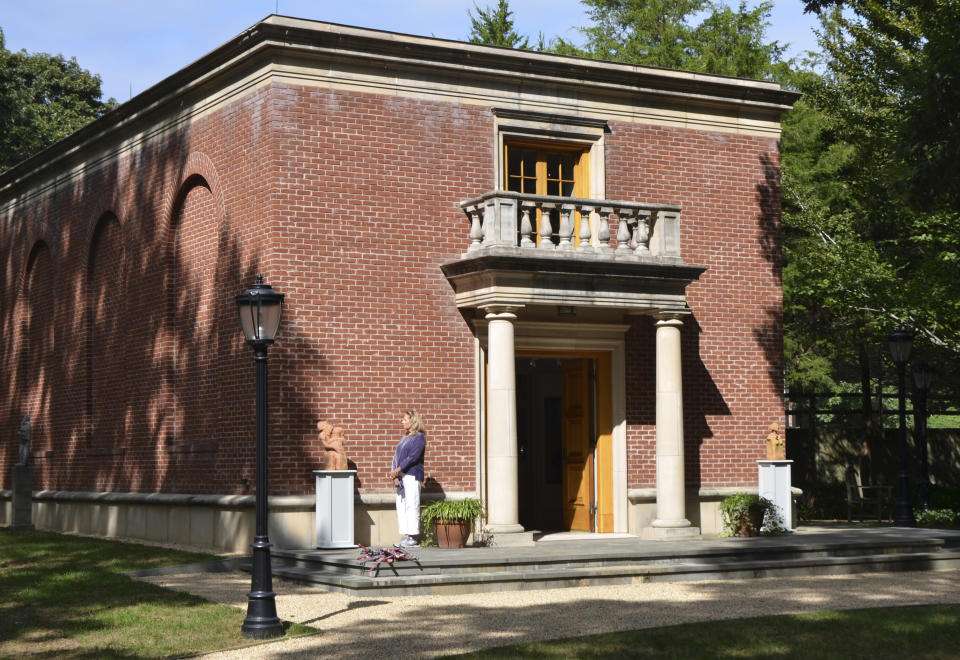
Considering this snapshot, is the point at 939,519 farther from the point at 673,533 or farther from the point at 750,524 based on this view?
the point at 673,533

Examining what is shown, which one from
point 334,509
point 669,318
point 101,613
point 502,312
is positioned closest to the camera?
point 101,613

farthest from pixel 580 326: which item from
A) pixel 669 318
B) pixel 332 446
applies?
pixel 332 446

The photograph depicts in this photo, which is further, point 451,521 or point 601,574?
point 451,521

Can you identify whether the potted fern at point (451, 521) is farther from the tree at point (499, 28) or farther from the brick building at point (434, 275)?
the tree at point (499, 28)

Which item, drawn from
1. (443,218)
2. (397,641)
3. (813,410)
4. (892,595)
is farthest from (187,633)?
(813,410)

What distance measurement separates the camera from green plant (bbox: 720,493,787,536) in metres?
19.5

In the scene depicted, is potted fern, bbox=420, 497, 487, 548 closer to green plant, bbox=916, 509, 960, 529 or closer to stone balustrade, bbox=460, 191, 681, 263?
stone balustrade, bbox=460, 191, 681, 263

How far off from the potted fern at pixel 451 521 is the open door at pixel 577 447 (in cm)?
313

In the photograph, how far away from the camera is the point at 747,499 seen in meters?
19.5

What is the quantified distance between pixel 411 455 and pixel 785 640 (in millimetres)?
7412

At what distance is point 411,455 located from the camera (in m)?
17.4

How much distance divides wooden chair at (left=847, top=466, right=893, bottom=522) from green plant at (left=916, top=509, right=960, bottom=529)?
A: 1983 mm

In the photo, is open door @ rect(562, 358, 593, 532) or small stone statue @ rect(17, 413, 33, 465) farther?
small stone statue @ rect(17, 413, 33, 465)

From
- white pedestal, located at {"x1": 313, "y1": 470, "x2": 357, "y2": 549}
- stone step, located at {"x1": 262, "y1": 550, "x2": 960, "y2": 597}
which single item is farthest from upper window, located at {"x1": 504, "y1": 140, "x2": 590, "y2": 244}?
stone step, located at {"x1": 262, "y1": 550, "x2": 960, "y2": 597}
